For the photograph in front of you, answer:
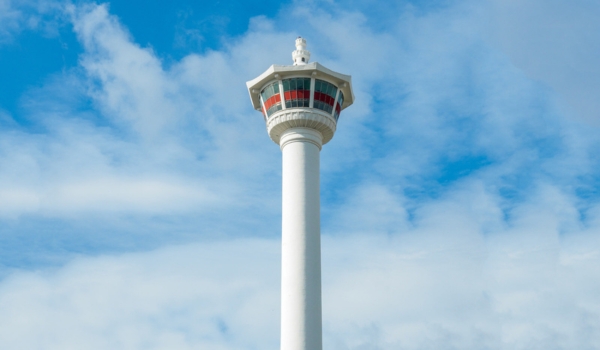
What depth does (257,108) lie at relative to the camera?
214 ft

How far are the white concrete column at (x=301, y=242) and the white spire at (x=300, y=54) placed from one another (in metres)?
7.05

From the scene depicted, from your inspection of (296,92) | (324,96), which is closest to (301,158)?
(296,92)

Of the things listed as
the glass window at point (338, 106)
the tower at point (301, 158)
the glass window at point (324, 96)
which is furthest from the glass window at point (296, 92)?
the glass window at point (338, 106)

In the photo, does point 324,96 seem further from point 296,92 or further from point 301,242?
point 301,242

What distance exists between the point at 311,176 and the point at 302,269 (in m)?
8.18

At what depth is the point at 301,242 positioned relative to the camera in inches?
2192

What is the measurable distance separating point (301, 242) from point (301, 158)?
24.4 ft

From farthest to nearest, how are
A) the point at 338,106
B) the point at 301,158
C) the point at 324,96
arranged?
1. the point at 338,106
2. the point at 324,96
3. the point at 301,158

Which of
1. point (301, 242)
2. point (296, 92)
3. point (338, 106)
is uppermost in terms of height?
point (338, 106)

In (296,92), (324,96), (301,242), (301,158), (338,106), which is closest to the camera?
(301,242)

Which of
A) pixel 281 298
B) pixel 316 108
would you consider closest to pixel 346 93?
pixel 316 108

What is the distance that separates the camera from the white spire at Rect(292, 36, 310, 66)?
6297 cm

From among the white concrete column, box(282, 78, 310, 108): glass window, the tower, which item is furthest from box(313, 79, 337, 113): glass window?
the white concrete column

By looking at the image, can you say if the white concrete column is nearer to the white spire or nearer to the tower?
the tower
